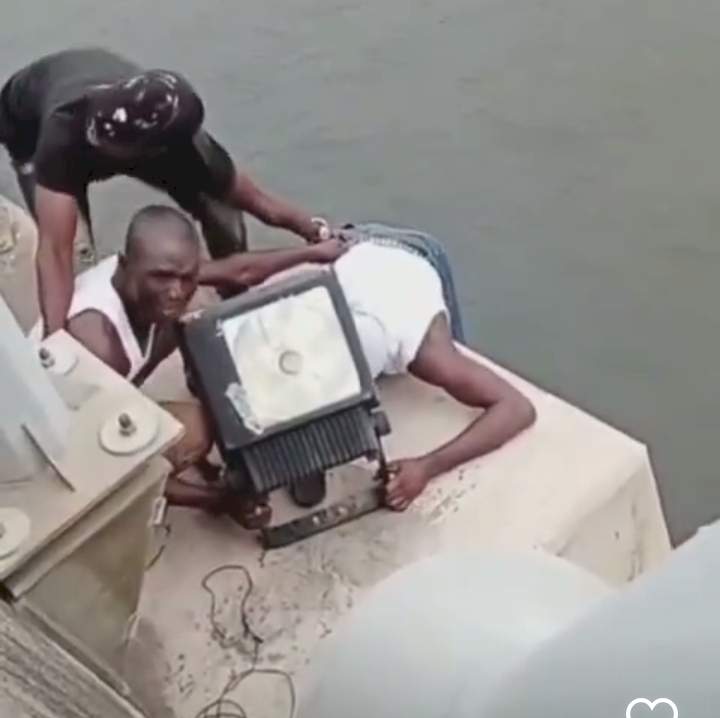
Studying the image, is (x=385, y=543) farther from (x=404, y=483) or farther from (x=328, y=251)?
(x=328, y=251)

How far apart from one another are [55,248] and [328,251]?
39 cm

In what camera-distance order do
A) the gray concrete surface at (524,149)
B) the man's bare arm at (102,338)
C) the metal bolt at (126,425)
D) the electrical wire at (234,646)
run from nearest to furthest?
the metal bolt at (126,425) → the electrical wire at (234,646) → the man's bare arm at (102,338) → the gray concrete surface at (524,149)

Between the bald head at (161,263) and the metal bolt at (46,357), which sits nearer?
the metal bolt at (46,357)

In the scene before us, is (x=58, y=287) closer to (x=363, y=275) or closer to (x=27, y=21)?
(x=363, y=275)

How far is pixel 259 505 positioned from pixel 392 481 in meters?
0.17

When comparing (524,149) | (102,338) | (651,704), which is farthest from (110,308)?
(651,704)

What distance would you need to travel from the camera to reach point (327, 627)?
82.1 inches

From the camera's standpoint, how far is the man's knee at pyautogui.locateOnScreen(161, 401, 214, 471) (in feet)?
6.90

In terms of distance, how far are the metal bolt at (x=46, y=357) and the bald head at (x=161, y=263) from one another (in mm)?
440

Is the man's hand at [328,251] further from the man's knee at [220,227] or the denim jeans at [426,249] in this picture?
the man's knee at [220,227]

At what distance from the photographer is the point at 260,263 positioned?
2.43 m

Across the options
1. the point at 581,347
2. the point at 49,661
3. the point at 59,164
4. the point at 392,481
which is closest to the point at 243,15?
the point at 581,347

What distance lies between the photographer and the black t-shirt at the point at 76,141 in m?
2.30

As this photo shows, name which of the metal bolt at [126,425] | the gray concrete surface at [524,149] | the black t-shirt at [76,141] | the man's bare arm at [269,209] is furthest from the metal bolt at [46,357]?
the gray concrete surface at [524,149]
